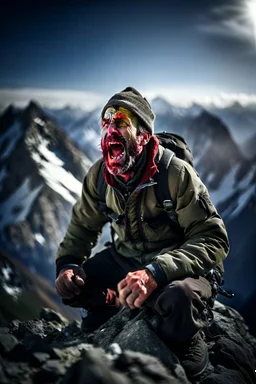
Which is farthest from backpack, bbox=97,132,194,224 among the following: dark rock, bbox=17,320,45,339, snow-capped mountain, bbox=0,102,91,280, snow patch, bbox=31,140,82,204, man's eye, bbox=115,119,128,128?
snow-capped mountain, bbox=0,102,91,280

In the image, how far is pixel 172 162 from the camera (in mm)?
2947

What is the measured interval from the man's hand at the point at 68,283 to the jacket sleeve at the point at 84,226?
198mm

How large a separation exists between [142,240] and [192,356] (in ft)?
3.28

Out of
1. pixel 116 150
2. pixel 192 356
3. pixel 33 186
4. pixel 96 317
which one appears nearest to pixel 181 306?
pixel 192 356

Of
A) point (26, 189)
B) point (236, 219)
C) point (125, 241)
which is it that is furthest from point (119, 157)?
point (26, 189)

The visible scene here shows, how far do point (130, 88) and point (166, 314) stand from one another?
1814 mm

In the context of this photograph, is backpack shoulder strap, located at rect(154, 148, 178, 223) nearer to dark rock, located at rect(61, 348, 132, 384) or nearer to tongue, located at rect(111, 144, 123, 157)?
tongue, located at rect(111, 144, 123, 157)

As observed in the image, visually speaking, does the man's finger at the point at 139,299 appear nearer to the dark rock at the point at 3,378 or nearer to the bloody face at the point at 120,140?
the dark rock at the point at 3,378

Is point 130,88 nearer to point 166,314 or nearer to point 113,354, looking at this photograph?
point 166,314

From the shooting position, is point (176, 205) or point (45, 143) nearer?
point (176, 205)

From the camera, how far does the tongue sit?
2863 mm

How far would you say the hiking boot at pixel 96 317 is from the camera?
3724 mm

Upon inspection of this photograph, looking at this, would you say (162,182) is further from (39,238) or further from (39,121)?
(39,238)

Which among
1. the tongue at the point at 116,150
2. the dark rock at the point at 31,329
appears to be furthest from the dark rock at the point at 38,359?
the dark rock at the point at 31,329
